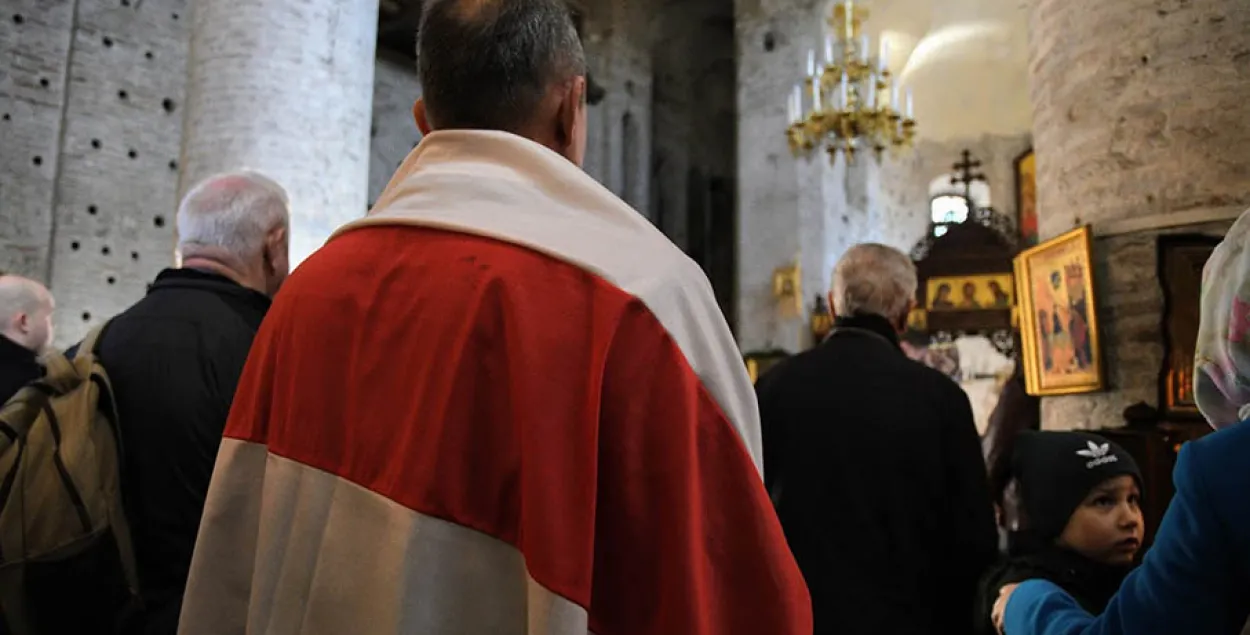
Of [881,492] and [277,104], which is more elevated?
[277,104]

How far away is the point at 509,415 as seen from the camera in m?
1.06

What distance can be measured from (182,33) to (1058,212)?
11579 millimetres

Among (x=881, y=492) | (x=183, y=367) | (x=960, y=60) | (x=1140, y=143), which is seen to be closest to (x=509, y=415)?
(x=183, y=367)

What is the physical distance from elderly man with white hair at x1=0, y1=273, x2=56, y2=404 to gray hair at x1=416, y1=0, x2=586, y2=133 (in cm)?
254

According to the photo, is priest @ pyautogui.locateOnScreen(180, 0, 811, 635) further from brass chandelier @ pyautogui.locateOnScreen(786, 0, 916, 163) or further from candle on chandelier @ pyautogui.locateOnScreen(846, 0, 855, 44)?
candle on chandelier @ pyautogui.locateOnScreen(846, 0, 855, 44)

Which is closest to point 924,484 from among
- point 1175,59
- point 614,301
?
point 614,301

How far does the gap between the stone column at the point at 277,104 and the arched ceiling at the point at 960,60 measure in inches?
400

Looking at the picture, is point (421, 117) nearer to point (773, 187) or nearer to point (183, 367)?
point (183, 367)

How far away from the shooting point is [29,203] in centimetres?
1087

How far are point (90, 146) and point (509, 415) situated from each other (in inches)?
489

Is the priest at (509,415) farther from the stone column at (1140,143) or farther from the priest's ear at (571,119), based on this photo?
the stone column at (1140,143)

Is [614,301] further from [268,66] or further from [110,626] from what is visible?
[268,66]

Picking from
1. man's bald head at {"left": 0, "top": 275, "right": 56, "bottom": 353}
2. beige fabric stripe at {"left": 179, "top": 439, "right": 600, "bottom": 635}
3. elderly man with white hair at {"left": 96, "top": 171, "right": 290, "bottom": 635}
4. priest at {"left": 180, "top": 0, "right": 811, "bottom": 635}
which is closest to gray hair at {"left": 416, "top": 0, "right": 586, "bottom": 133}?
priest at {"left": 180, "top": 0, "right": 811, "bottom": 635}

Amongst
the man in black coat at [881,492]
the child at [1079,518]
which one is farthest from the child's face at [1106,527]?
the man in black coat at [881,492]
